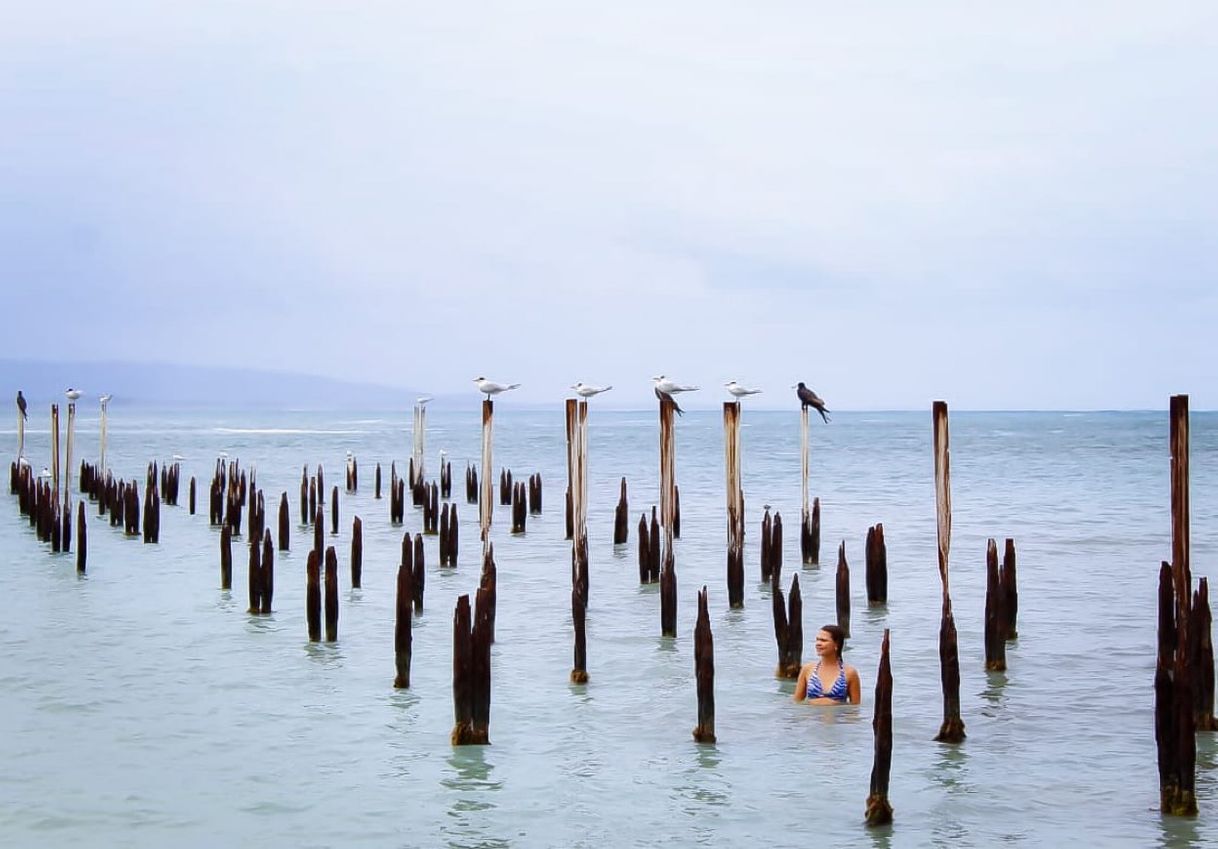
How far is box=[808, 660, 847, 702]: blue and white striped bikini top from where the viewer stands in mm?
13141

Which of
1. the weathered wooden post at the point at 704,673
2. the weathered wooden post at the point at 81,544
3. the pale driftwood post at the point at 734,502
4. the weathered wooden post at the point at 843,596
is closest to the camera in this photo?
the weathered wooden post at the point at 704,673

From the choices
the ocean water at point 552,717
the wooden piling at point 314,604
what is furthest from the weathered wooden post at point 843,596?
the wooden piling at point 314,604

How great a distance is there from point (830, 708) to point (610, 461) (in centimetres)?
Answer: 5912

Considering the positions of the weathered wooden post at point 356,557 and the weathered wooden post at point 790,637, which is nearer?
the weathered wooden post at point 790,637

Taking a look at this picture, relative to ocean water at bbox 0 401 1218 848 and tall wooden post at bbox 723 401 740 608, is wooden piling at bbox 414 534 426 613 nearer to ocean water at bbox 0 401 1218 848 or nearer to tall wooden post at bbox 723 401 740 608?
ocean water at bbox 0 401 1218 848

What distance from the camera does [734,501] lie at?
17953mm

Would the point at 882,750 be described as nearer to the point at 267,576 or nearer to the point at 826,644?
the point at 826,644

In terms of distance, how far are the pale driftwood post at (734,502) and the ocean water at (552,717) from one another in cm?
45

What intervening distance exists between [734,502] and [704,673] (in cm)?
684

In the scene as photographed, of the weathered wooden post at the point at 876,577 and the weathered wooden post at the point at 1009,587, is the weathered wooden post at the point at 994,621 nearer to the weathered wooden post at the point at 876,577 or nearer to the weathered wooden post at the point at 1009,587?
the weathered wooden post at the point at 1009,587

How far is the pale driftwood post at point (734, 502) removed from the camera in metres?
17.7

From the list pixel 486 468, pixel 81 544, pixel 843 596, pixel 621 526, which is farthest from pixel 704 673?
pixel 621 526

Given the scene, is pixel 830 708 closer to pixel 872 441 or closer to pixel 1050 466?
pixel 1050 466

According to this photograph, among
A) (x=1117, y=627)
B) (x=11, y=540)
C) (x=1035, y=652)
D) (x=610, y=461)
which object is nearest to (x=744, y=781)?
(x=1035, y=652)
